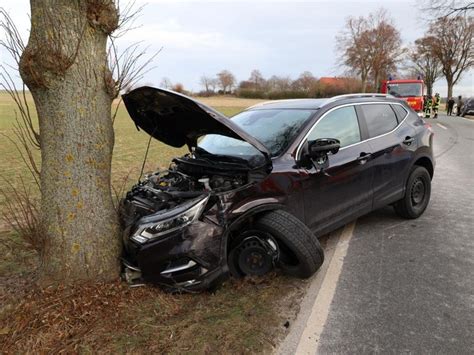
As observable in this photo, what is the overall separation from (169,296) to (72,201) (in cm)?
112

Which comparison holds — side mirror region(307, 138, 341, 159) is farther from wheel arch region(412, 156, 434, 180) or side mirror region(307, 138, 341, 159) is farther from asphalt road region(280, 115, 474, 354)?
wheel arch region(412, 156, 434, 180)

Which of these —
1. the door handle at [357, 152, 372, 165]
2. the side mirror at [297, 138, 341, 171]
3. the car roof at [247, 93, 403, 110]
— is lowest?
the door handle at [357, 152, 372, 165]

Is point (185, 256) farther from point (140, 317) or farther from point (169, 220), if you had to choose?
point (140, 317)

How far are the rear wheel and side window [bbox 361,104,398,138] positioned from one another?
6.22 feet

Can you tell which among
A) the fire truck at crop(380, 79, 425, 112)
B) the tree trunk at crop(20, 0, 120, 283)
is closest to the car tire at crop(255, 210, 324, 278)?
the tree trunk at crop(20, 0, 120, 283)

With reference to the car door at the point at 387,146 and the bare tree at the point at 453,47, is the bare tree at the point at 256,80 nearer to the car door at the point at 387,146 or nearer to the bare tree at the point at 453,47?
the bare tree at the point at 453,47

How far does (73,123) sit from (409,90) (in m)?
23.3

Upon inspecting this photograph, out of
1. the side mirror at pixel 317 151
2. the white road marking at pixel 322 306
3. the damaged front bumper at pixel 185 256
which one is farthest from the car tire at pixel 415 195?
the damaged front bumper at pixel 185 256

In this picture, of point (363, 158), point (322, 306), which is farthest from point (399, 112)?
point (322, 306)

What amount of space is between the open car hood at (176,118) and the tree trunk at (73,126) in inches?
18.7

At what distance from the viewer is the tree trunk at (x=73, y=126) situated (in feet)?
9.27

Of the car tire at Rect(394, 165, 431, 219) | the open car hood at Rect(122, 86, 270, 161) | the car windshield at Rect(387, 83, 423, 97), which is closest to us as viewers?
the open car hood at Rect(122, 86, 270, 161)

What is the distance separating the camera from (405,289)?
3.33 meters

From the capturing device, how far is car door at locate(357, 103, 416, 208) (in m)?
4.47
